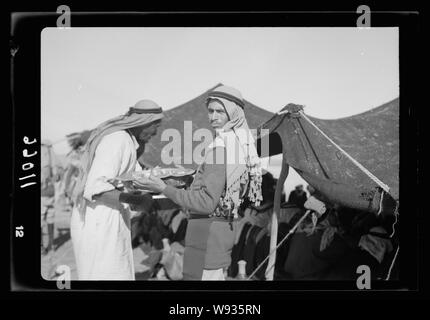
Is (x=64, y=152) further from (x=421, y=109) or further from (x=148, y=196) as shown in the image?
(x=421, y=109)

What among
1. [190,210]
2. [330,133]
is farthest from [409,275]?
[190,210]

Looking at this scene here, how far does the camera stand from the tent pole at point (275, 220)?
3.67 metres

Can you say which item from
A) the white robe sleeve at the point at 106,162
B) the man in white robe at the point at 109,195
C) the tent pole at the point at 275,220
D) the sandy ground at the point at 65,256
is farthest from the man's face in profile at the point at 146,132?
the tent pole at the point at 275,220

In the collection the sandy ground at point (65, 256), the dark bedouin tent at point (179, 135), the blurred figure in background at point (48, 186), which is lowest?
the sandy ground at point (65, 256)

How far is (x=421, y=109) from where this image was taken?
12.1 ft

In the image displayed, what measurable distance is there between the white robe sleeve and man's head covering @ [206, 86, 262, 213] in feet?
2.18

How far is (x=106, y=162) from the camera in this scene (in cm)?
364

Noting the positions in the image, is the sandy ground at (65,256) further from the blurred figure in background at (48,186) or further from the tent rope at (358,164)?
the tent rope at (358,164)

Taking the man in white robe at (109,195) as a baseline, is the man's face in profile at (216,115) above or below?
above

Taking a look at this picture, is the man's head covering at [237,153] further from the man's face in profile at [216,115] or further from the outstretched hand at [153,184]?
the outstretched hand at [153,184]

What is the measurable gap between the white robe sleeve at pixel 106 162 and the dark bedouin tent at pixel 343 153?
0.95m
